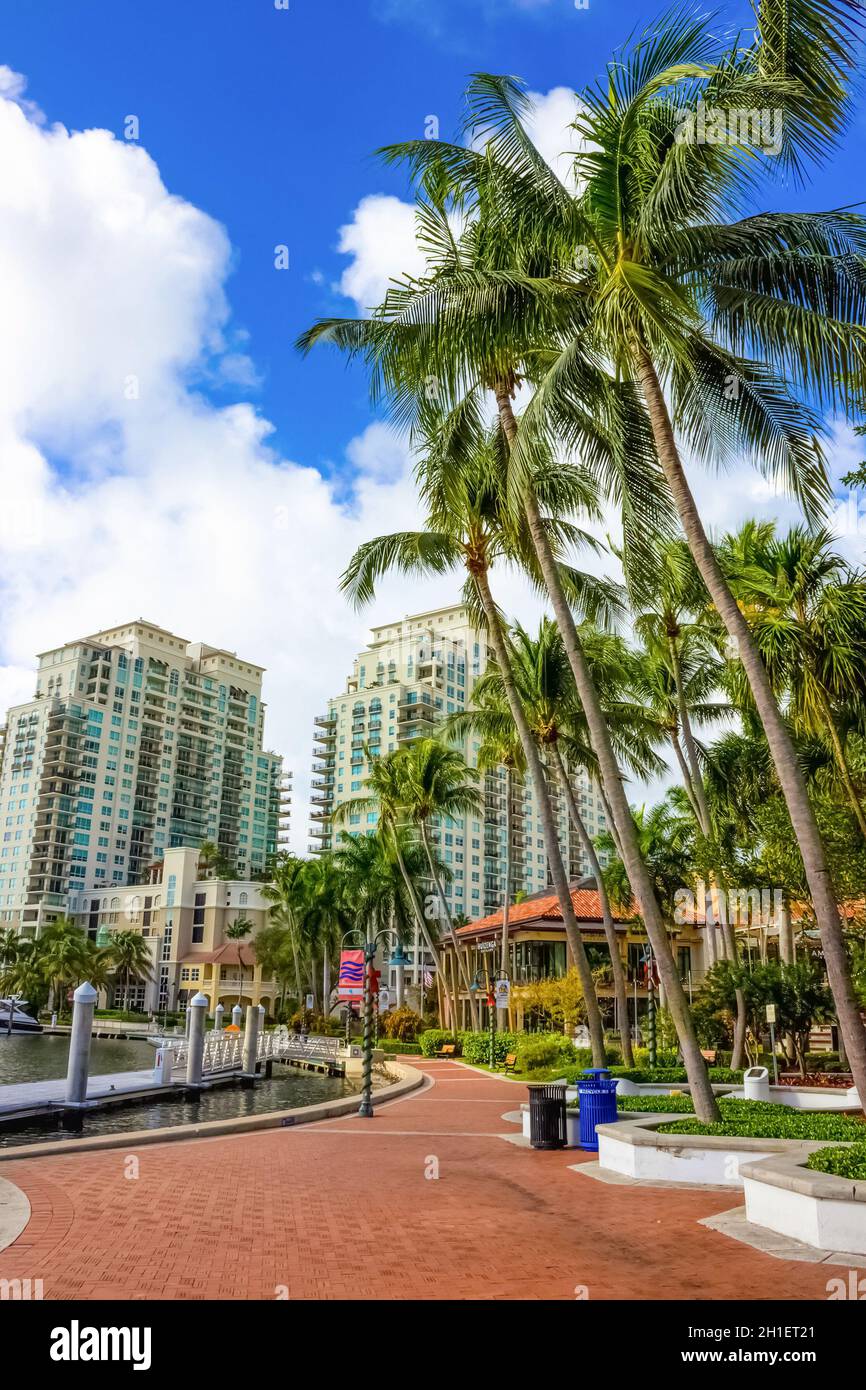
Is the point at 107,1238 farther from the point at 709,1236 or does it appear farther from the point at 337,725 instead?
the point at 337,725

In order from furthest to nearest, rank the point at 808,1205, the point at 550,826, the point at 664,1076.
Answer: the point at 550,826 → the point at 664,1076 → the point at 808,1205

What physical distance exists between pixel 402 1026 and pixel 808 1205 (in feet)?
142

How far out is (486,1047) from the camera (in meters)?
36.7

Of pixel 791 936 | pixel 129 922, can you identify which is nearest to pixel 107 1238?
pixel 791 936

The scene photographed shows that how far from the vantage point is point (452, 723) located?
3766cm

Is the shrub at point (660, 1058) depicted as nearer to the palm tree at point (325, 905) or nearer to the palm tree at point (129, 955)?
the palm tree at point (325, 905)

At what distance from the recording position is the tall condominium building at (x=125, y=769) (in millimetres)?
120625

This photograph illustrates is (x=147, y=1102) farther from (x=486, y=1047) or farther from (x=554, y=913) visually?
(x=554, y=913)

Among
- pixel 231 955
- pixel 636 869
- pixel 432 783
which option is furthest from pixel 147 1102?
pixel 231 955

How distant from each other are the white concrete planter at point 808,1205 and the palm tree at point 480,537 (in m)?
9.81

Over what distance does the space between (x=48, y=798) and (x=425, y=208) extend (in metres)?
117

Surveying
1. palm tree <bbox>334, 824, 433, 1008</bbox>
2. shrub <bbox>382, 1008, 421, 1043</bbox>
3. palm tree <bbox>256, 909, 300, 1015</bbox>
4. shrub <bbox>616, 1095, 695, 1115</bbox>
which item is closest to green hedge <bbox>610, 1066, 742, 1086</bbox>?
shrub <bbox>616, 1095, 695, 1115</bbox>

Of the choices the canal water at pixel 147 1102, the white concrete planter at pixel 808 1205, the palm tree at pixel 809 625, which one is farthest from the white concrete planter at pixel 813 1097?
the white concrete planter at pixel 808 1205
